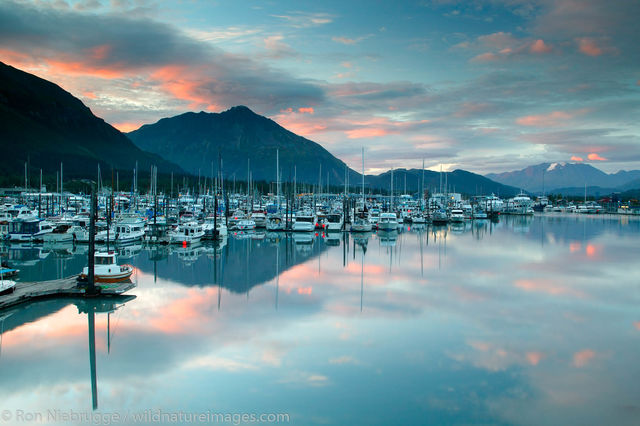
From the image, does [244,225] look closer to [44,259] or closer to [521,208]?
[44,259]

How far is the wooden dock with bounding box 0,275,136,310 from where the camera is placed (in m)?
21.7

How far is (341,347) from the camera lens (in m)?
18.0

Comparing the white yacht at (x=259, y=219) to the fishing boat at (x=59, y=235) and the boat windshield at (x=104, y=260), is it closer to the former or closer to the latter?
the fishing boat at (x=59, y=235)

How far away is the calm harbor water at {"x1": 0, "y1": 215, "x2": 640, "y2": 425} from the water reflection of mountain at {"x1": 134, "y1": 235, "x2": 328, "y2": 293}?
431 mm

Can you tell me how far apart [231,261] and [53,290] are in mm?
17377

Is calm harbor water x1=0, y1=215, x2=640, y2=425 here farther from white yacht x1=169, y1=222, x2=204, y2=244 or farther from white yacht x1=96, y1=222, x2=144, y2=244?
white yacht x1=169, y1=222, x2=204, y2=244

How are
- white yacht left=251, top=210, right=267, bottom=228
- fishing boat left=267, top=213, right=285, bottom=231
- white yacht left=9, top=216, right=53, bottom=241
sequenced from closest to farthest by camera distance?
white yacht left=9, top=216, right=53, bottom=241, fishing boat left=267, top=213, right=285, bottom=231, white yacht left=251, top=210, right=267, bottom=228

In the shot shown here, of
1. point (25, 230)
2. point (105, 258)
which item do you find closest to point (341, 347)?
point (105, 258)

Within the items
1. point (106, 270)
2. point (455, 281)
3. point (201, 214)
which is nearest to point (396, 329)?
point (455, 281)

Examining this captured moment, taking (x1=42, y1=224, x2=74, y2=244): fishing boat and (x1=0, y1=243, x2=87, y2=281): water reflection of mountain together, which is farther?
(x1=42, y1=224, x2=74, y2=244): fishing boat

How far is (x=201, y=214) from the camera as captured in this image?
7612 centimetres

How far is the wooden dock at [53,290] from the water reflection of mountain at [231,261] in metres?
5.89

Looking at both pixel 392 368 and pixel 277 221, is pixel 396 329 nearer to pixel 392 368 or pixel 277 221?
pixel 392 368

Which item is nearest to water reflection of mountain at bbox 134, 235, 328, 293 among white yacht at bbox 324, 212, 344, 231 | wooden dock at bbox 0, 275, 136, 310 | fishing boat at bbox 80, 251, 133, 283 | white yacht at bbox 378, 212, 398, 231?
fishing boat at bbox 80, 251, 133, 283
